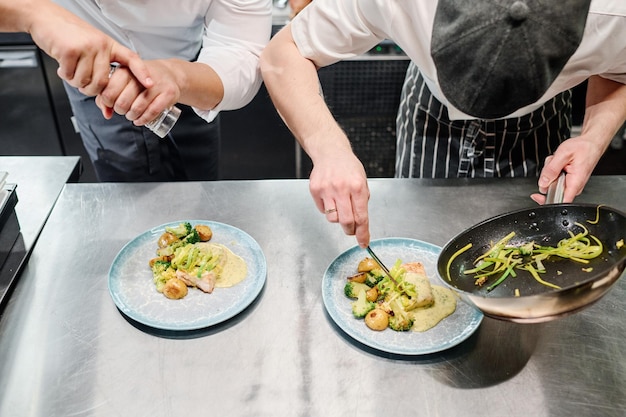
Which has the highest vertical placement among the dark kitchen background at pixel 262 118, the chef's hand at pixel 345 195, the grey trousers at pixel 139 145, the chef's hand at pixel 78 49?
the chef's hand at pixel 78 49

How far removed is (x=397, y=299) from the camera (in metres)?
1.23

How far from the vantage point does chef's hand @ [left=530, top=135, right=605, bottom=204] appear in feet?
4.64

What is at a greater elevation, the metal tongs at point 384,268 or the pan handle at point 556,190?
the pan handle at point 556,190

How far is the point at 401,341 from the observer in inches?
45.6

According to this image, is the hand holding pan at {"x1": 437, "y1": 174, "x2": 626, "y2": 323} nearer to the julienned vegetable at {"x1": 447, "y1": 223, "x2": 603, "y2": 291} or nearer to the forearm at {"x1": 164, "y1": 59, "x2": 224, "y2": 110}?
the julienned vegetable at {"x1": 447, "y1": 223, "x2": 603, "y2": 291}

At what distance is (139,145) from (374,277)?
1.02 metres

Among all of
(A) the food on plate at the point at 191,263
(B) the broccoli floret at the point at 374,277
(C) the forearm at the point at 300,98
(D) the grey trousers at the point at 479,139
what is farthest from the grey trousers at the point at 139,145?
(B) the broccoli floret at the point at 374,277

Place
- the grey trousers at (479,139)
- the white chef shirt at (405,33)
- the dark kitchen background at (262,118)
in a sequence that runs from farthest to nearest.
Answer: the dark kitchen background at (262,118)
the grey trousers at (479,139)
the white chef shirt at (405,33)

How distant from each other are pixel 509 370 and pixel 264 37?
3.72ft

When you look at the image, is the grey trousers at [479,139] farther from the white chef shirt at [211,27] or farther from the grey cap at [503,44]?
the grey cap at [503,44]

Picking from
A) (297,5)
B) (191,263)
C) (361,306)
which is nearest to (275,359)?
(361,306)

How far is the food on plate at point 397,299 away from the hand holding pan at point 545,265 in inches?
2.7

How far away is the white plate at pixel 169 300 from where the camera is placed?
1203mm

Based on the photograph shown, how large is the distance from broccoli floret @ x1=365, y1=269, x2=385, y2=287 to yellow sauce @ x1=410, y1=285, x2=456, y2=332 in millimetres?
109
